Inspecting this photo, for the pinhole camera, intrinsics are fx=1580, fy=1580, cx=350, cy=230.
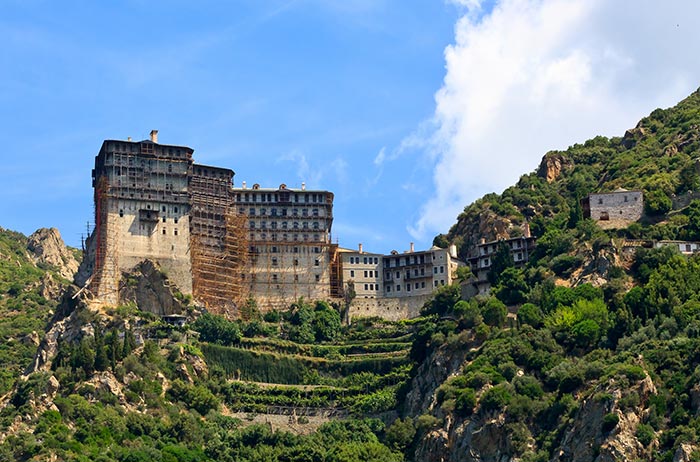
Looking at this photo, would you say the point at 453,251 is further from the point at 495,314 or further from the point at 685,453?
the point at 685,453

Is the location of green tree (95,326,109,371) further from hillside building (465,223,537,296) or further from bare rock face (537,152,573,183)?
bare rock face (537,152,573,183)

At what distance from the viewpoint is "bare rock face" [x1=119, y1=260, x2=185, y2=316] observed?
145m

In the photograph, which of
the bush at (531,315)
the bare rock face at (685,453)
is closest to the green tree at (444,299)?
the bush at (531,315)

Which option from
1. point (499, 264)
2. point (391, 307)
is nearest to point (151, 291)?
point (391, 307)

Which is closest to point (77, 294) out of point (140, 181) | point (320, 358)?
point (140, 181)

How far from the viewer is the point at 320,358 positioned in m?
145

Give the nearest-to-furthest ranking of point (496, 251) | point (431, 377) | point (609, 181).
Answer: point (431, 377) < point (496, 251) < point (609, 181)

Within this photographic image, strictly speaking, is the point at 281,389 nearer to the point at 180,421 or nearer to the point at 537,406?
the point at 180,421

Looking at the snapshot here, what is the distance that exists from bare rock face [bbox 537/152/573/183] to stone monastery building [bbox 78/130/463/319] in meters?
23.0

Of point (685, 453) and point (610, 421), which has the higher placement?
point (610, 421)

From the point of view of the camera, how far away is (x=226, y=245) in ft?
504

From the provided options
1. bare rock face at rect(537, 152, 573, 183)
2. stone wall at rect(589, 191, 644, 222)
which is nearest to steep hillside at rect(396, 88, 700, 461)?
stone wall at rect(589, 191, 644, 222)

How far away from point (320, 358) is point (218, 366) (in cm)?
1038

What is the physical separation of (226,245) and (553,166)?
43.2 m
